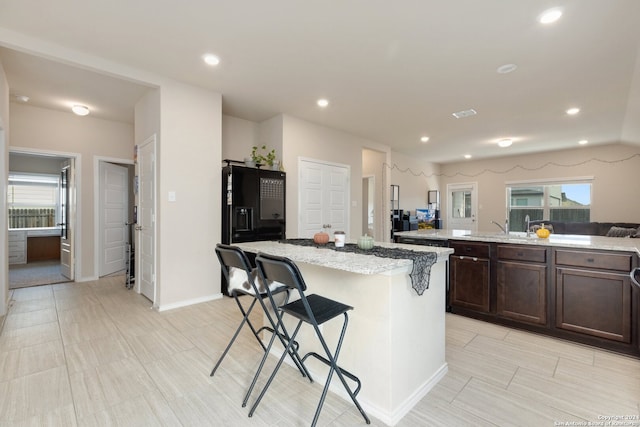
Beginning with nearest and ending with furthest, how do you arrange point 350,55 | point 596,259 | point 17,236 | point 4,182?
1. point 596,259
2. point 350,55
3. point 4,182
4. point 17,236

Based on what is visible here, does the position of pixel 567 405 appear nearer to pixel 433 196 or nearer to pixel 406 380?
pixel 406 380

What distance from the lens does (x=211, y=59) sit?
304cm

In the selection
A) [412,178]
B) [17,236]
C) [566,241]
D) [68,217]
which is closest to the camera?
[566,241]

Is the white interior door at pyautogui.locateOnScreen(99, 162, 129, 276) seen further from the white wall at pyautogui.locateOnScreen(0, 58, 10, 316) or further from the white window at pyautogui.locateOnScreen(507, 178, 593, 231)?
the white window at pyautogui.locateOnScreen(507, 178, 593, 231)

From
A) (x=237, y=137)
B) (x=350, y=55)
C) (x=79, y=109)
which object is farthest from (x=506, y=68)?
(x=79, y=109)

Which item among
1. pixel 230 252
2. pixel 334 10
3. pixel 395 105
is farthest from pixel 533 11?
pixel 230 252

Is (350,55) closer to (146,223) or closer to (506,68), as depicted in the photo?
(506,68)

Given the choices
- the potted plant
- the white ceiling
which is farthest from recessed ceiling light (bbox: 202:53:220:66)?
the potted plant

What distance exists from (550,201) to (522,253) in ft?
21.2

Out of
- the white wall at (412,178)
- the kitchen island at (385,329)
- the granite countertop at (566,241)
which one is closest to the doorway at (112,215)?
the kitchen island at (385,329)

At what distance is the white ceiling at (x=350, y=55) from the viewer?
7.56 feet

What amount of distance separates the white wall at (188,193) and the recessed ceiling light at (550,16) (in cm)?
343

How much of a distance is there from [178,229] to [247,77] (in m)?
1.97

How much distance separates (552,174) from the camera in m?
7.54
